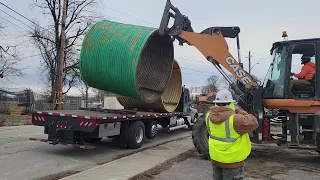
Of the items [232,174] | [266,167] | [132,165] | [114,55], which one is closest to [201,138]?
[266,167]

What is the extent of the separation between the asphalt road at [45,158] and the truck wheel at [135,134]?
11.5 inches

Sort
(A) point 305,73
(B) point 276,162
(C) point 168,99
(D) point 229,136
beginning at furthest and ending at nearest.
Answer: (C) point 168,99 → (B) point 276,162 → (A) point 305,73 → (D) point 229,136

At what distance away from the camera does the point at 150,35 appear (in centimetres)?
1085

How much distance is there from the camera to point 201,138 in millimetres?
9789

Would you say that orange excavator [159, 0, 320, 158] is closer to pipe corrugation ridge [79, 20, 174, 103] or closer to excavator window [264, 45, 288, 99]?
excavator window [264, 45, 288, 99]

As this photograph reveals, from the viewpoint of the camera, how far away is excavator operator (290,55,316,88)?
9.27 meters

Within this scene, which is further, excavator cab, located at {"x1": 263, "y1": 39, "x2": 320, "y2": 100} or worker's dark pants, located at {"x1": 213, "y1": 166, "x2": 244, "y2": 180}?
excavator cab, located at {"x1": 263, "y1": 39, "x2": 320, "y2": 100}

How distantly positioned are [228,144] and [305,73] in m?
5.79

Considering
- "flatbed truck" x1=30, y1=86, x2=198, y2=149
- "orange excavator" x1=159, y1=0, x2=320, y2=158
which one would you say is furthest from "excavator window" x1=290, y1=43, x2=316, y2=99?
"flatbed truck" x1=30, y1=86, x2=198, y2=149

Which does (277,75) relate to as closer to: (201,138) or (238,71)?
(238,71)

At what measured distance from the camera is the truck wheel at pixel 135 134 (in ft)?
37.6

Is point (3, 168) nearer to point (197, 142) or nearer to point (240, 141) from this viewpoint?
point (197, 142)

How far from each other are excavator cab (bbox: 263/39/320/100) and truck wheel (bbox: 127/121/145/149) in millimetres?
4220

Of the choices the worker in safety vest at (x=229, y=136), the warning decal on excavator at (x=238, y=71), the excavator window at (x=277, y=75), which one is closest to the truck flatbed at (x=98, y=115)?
the warning decal on excavator at (x=238, y=71)
